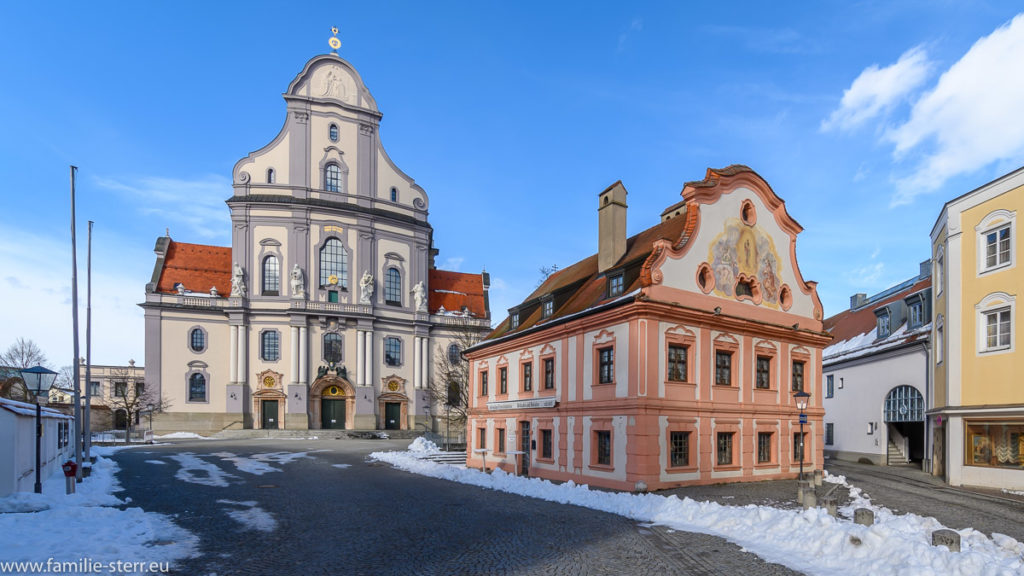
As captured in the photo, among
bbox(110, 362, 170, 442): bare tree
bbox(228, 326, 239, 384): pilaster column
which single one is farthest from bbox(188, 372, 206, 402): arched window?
bbox(228, 326, 239, 384): pilaster column

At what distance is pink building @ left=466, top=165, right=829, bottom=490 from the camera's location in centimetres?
2062

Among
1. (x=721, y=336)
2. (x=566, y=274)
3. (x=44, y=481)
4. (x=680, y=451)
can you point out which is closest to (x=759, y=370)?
(x=721, y=336)

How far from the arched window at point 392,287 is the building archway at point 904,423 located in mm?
41981

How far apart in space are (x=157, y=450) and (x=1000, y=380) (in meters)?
40.9

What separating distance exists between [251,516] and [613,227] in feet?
54.2

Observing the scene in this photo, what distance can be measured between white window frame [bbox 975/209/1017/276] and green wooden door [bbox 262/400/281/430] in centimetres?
4996

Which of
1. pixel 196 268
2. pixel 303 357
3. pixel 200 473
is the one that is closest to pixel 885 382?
pixel 200 473

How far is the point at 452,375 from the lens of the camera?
5428cm

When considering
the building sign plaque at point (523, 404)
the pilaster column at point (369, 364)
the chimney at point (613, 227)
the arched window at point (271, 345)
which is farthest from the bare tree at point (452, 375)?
the chimney at point (613, 227)

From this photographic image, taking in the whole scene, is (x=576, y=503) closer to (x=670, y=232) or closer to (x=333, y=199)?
(x=670, y=232)

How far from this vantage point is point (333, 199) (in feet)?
190

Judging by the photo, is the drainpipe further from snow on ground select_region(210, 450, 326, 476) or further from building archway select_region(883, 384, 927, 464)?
snow on ground select_region(210, 450, 326, 476)

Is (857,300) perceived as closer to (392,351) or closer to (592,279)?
(592,279)

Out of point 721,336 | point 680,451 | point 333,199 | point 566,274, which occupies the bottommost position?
point 680,451
